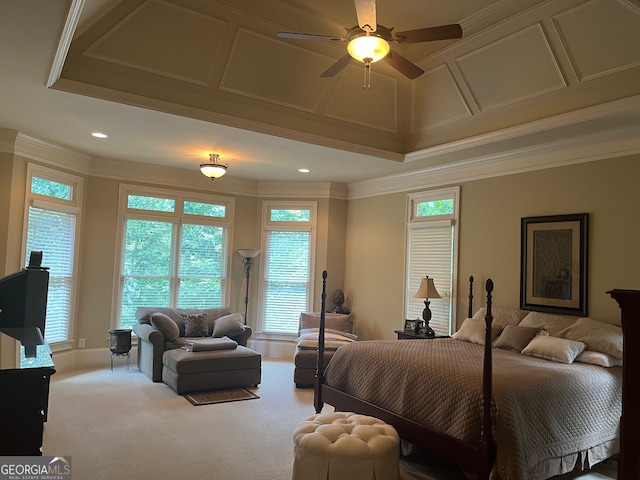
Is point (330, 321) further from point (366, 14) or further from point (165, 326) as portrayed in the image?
point (366, 14)

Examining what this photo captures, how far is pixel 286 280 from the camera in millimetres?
7797

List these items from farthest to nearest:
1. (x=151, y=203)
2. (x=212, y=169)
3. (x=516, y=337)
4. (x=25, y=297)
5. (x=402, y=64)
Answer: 1. (x=151, y=203)
2. (x=212, y=169)
3. (x=516, y=337)
4. (x=402, y=64)
5. (x=25, y=297)

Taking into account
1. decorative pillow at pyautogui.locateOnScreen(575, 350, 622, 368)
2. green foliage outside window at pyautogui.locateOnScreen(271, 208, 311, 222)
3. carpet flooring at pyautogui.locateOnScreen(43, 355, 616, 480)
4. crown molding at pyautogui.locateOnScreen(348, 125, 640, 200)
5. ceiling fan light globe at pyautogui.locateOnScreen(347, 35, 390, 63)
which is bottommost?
carpet flooring at pyautogui.locateOnScreen(43, 355, 616, 480)

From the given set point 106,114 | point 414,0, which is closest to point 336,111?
point 414,0

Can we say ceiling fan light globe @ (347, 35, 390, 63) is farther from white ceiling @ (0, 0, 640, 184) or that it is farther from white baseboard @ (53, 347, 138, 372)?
white baseboard @ (53, 347, 138, 372)

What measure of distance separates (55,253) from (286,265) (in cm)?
334

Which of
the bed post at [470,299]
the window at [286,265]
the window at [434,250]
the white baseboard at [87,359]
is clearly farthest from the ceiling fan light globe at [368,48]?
the white baseboard at [87,359]

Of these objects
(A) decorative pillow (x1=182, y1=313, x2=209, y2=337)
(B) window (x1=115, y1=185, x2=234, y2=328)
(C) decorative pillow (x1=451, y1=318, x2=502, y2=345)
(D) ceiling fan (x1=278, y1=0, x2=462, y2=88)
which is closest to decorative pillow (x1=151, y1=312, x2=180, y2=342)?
(A) decorative pillow (x1=182, y1=313, x2=209, y2=337)

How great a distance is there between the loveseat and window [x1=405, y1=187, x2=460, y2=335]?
2.39 metres

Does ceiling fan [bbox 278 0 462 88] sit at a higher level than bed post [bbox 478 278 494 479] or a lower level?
higher

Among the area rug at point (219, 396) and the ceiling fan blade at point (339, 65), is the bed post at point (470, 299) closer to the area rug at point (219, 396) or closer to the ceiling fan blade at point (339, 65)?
the area rug at point (219, 396)

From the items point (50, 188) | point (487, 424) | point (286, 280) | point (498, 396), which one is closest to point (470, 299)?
point (498, 396)

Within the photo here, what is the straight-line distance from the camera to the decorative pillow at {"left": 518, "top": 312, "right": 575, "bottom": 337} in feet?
14.2

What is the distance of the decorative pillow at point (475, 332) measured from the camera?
467 cm
